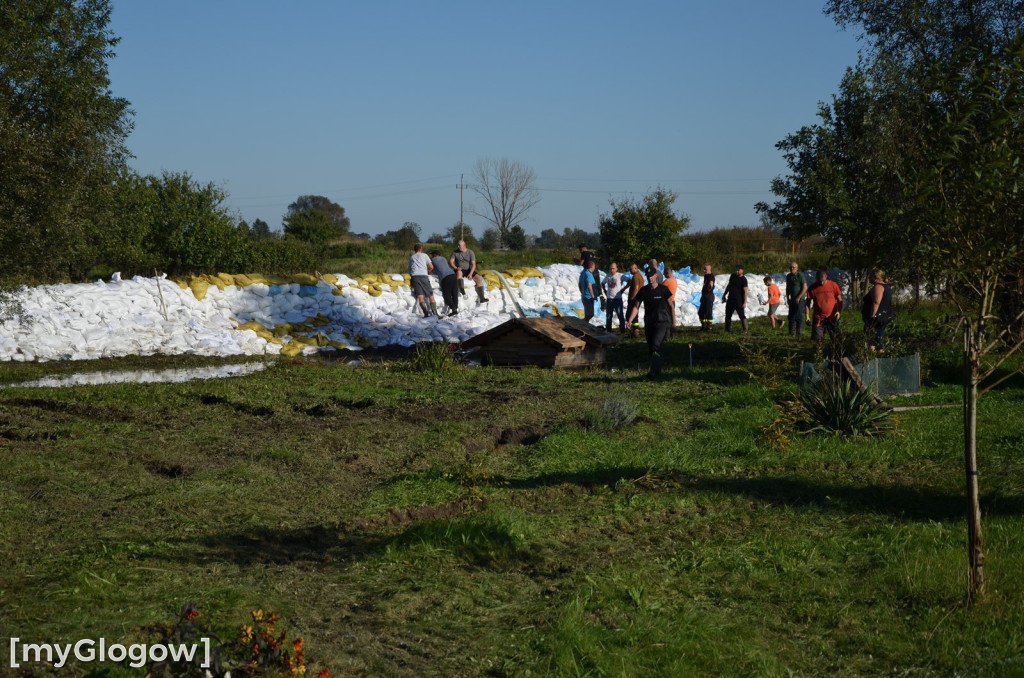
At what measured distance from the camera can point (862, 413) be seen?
10.0 m

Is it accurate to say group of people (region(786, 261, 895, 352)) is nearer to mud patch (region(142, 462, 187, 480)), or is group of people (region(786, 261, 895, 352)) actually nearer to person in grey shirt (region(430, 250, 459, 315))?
person in grey shirt (region(430, 250, 459, 315))

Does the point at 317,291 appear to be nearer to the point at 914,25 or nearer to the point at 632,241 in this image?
the point at 914,25

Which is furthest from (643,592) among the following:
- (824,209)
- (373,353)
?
(824,209)

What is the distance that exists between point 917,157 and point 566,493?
3.97m

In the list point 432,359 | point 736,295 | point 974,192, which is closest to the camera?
point 974,192

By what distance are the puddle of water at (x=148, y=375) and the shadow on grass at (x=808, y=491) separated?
30.8 feet

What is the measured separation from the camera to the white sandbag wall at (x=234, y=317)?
63.6 feet

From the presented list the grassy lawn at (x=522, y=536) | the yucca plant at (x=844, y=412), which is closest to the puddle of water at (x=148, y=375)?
the grassy lawn at (x=522, y=536)

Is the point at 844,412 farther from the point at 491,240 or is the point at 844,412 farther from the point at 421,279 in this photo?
the point at 491,240

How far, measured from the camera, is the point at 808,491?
800cm

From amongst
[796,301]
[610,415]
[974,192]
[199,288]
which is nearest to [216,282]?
[199,288]

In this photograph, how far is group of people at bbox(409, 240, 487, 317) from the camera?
74.9ft

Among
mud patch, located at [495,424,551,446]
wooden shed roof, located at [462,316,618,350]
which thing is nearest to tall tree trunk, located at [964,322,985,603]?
mud patch, located at [495,424,551,446]

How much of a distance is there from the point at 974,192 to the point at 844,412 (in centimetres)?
519
